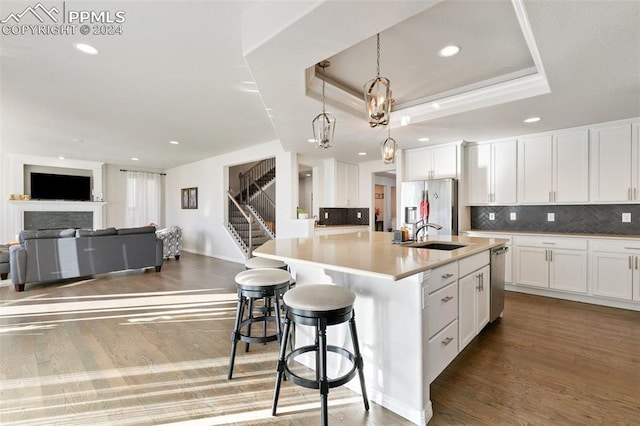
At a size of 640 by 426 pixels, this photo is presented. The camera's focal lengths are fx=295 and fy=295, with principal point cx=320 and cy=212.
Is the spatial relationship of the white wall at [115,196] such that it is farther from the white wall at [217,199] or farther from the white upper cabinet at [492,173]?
the white upper cabinet at [492,173]

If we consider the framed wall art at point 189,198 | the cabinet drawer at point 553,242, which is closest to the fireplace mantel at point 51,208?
the framed wall art at point 189,198

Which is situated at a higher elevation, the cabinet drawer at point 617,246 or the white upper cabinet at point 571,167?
the white upper cabinet at point 571,167

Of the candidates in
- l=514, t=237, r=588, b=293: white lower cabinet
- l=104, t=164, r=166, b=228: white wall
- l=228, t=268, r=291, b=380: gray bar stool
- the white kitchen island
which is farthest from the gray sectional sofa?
l=514, t=237, r=588, b=293: white lower cabinet

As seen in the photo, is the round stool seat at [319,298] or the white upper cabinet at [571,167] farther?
the white upper cabinet at [571,167]

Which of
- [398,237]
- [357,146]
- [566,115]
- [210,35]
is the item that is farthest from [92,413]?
[566,115]

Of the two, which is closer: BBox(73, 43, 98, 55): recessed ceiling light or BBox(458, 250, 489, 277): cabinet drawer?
BBox(458, 250, 489, 277): cabinet drawer

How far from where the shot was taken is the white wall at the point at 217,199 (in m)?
5.67

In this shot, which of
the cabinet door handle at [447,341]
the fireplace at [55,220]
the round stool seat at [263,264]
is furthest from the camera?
the fireplace at [55,220]

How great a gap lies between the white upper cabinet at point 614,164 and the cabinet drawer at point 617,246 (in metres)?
0.56

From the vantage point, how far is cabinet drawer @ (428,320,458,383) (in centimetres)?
182

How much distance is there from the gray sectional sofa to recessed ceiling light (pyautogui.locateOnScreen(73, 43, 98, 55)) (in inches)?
133

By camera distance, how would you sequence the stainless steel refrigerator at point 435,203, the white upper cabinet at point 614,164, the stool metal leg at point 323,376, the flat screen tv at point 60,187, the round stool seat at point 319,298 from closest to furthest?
the stool metal leg at point 323,376
the round stool seat at point 319,298
the white upper cabinet at point 614,164
the stainless steel refrigerator at point 435,203
the flat screen tv at point 60,187

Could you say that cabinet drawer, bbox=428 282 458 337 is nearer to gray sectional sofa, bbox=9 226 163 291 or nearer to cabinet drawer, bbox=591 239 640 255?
cabinet drawer, bbox=591 239 640 255

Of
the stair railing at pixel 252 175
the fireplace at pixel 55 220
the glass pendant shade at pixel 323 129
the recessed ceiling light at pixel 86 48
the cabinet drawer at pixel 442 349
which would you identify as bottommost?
the cabinet drawer at pixel 442 349
